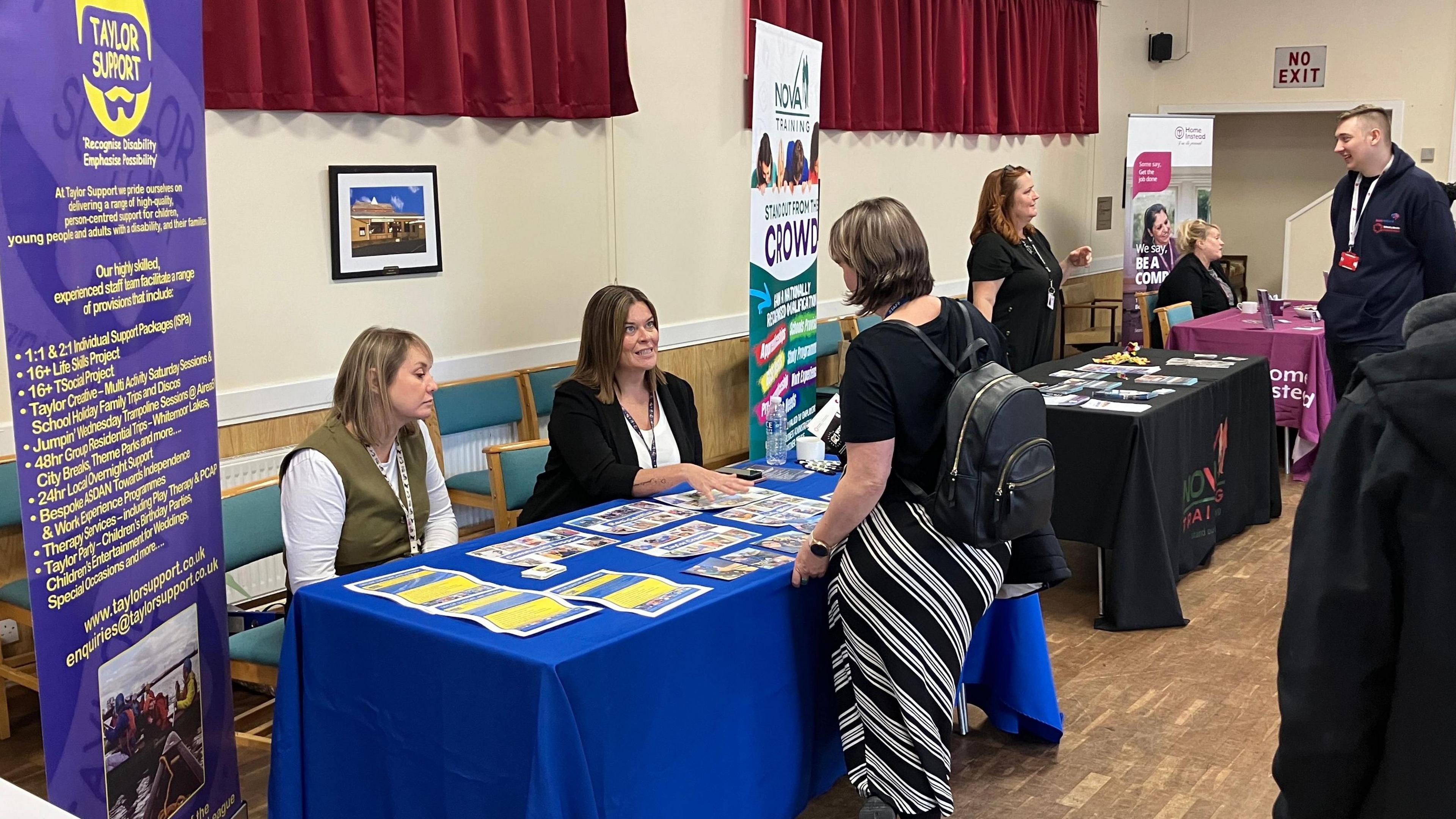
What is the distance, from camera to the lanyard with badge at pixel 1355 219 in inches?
205

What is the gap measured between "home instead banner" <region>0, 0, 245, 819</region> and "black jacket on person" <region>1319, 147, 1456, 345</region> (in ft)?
15.3

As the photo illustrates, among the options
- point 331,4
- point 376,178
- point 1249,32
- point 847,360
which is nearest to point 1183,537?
point 847,360

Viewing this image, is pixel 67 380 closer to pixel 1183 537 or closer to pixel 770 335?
pixel 770 335

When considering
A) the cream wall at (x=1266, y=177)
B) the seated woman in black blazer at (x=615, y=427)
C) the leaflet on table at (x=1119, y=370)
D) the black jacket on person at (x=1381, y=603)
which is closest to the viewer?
the black jacket on person at (x=1381, y=603)

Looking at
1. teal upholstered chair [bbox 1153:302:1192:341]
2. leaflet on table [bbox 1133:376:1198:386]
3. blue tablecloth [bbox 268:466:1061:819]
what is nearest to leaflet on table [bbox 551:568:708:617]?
blue tablecloth [bbox 268:466:1061:819]

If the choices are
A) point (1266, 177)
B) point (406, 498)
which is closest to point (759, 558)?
point (406, 498)

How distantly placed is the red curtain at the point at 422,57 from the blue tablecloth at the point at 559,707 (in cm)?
207

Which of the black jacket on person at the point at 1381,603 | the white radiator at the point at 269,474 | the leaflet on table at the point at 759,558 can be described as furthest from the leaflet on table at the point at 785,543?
the white radiator at the point at 269,474

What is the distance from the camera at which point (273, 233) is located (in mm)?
4074

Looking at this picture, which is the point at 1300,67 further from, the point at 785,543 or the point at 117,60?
the point at 117,60

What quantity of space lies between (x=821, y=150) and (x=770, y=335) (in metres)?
2.55

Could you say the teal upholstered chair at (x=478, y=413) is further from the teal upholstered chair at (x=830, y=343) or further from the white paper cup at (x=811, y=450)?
the teal upholstered chair at (x=830, y=343)

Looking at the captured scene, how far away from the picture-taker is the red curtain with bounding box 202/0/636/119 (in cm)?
388

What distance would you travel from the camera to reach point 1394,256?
5.16 m
